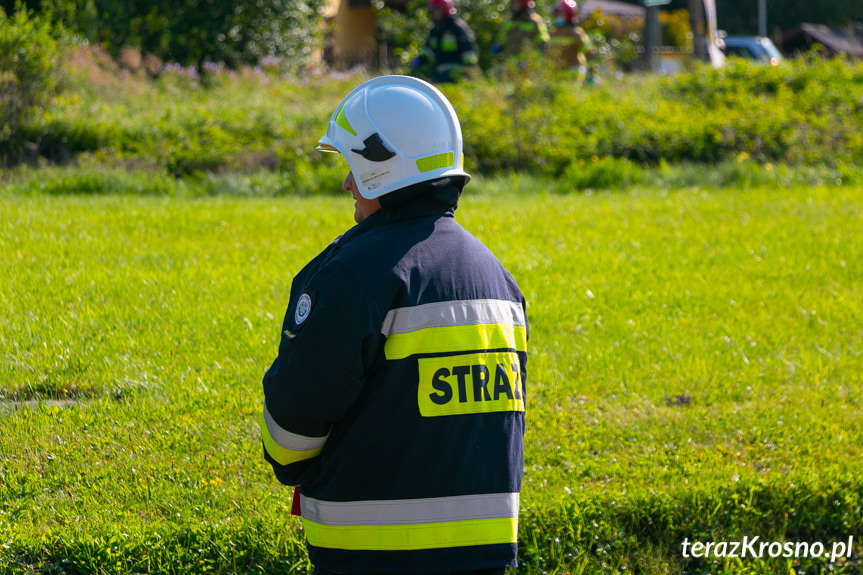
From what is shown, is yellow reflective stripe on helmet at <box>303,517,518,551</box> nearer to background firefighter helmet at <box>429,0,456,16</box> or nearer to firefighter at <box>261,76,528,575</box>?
firefighter at <box>261,76,528,575</box>

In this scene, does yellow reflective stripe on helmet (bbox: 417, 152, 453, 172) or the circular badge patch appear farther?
yellow reflective stripe on helmet (bbox: 417, 152, 453, 172)

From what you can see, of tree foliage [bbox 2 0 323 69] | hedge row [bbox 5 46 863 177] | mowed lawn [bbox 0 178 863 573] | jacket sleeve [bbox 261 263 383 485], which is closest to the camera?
jacket sleeve [bbox 261 263 383 485]

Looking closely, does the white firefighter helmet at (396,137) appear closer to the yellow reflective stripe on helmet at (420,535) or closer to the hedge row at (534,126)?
the yellow reflective stripe on helmet at (420,535)

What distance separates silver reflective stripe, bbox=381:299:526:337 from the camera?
95.4 inches

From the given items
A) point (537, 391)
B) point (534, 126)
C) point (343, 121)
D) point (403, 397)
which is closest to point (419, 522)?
point (403, 397)

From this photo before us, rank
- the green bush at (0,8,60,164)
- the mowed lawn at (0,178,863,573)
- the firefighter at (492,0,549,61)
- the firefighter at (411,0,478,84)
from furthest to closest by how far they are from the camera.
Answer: the firefighter at (492,0,549,61) < the firefighter at (411,0,478,84) < the green bush at (0,8,60,164) < the mowed lawn at (0,178,863,573)

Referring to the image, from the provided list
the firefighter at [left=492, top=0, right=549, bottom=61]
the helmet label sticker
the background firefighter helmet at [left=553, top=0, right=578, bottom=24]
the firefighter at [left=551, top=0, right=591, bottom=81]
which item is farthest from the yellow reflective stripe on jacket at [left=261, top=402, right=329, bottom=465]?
the background firefighter helmet at [left=553, top=0, right=578, bottom=24]

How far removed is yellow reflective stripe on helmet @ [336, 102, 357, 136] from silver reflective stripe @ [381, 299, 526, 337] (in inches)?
21.3

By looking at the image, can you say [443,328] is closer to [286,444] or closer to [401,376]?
[401,376]

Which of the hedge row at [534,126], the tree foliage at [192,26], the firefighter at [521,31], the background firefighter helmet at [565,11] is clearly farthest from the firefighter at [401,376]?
the tree foliage at [192,26]

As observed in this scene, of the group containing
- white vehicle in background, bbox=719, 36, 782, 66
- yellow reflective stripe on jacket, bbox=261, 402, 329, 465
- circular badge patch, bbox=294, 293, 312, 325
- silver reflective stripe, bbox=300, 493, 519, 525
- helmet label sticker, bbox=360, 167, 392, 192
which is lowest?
white vehicle in background, bbox=719, 36, 782, 66

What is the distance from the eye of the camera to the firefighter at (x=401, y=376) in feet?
7.92

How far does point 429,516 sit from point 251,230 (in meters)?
6.21

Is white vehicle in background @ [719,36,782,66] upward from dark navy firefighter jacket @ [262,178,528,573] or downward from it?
downward
